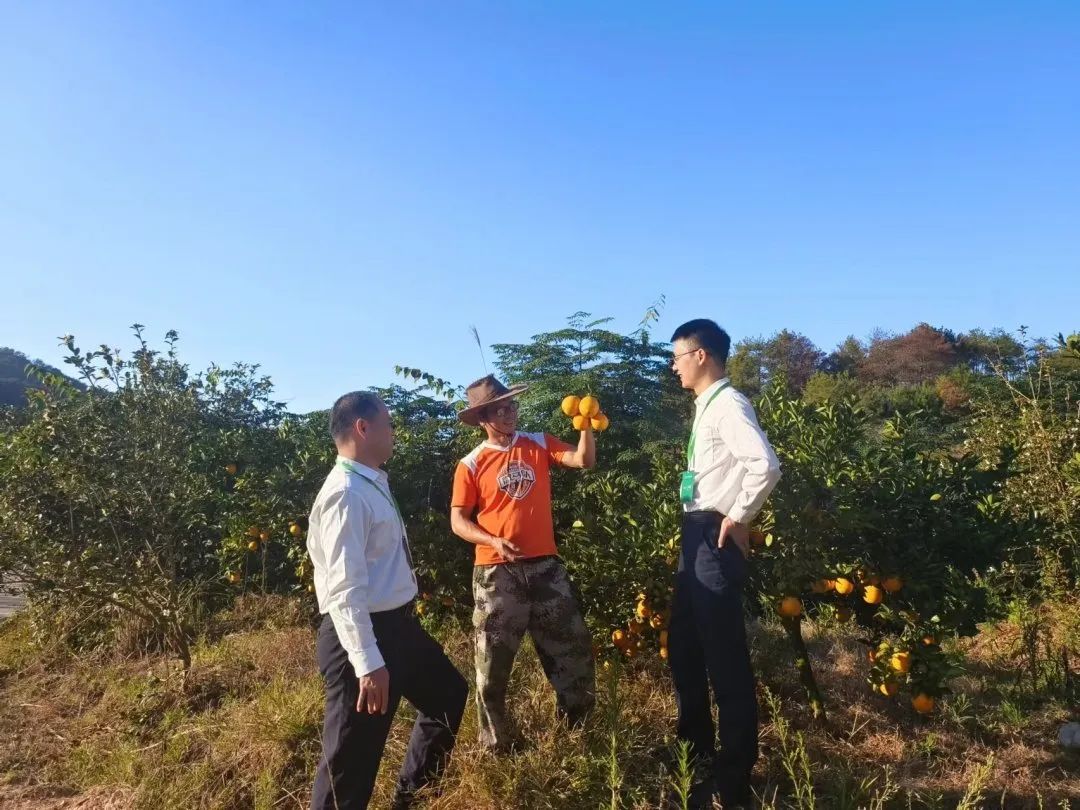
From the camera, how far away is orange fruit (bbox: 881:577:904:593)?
118 inches

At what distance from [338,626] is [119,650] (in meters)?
4.02

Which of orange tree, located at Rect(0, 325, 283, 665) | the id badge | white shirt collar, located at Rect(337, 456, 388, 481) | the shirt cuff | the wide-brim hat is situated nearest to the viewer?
the shirt cuff

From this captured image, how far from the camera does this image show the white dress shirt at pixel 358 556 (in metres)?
2.25

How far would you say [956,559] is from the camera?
3.19 metres

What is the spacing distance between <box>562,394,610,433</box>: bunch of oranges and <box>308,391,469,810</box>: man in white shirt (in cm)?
103

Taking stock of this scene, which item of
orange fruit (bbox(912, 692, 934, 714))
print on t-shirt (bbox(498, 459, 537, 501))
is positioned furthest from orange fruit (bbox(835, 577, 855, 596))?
print on t-shirt (bbox(498, 459, 537, 501))

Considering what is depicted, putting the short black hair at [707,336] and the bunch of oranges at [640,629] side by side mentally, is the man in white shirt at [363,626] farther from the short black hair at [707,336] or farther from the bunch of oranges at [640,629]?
A: the short black hair at [707,336]

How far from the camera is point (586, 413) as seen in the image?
129 inches

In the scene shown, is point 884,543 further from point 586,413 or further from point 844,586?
point 586,413

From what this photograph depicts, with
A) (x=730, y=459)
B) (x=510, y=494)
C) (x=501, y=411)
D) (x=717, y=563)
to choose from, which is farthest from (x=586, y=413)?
(x=717, y=563)

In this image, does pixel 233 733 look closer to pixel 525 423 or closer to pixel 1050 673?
pixel 525 423

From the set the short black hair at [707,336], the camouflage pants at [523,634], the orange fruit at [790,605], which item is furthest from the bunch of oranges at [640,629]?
the short black hair at [707,336]

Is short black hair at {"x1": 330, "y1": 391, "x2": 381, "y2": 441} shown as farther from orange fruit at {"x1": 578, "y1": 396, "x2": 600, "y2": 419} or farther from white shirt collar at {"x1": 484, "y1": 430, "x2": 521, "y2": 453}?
orange fruit at {"x1": 578, "y1": 396, "x2": 600, "y2": 419}

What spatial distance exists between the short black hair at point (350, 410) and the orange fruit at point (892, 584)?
7.52 feet
